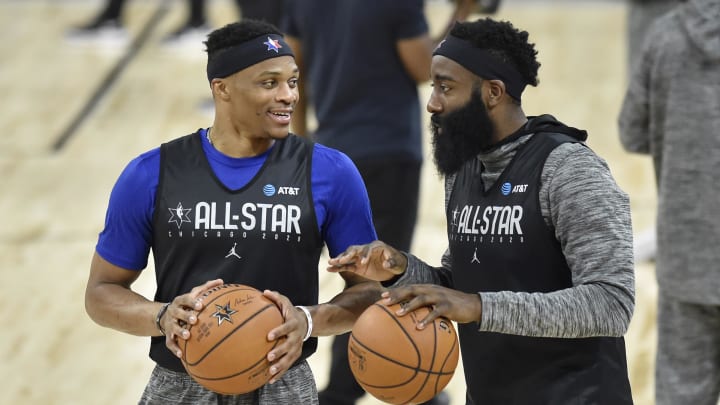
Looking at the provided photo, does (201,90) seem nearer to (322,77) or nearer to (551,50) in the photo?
(551,50)

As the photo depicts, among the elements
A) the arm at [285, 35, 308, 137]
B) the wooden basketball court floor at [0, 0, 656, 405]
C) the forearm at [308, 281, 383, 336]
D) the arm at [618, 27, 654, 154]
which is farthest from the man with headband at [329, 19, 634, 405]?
the wooden basketball court floor at [0, 0, 656, 405]

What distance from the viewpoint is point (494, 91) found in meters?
3.00

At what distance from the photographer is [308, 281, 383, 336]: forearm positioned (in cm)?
302

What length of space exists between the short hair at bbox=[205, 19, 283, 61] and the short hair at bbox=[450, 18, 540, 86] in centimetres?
50

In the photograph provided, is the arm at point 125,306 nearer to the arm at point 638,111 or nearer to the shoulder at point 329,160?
the shoulder at point 329,160

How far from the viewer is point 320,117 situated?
4.96m

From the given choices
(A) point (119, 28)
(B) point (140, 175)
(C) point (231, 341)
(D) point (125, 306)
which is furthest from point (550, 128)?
(A) point (119, 28)

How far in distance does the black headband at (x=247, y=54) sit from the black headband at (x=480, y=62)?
0.44m

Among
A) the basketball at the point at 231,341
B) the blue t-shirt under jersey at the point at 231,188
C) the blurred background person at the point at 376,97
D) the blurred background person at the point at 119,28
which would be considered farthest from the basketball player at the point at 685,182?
A: the blurred background person at the point at 119,28

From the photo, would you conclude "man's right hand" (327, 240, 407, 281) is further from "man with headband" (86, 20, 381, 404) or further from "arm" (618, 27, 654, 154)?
"arm" (618, 27, 654, 154)

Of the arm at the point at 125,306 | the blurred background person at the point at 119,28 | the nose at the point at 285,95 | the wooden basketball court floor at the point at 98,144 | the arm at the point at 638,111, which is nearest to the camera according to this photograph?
the arm at the point at 125,306

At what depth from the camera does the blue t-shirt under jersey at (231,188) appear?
3.09 metres

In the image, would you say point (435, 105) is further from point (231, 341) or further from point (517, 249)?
point (231, 341)

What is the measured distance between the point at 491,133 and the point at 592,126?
6420 millimetres
